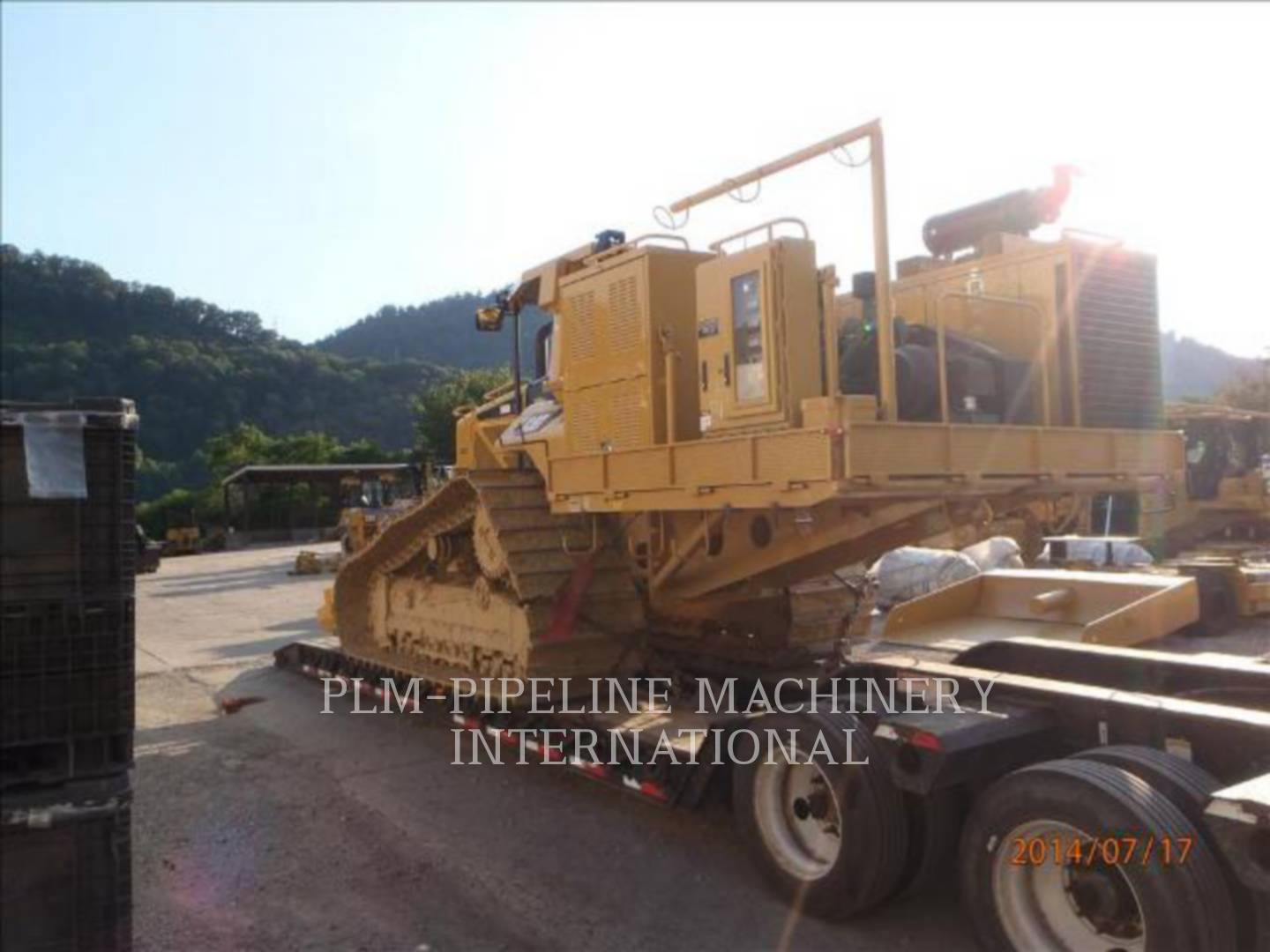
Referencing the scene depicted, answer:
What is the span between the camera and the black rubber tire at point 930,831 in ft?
13.1

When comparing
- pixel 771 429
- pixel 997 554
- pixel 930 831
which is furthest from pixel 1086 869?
pixel 997 554

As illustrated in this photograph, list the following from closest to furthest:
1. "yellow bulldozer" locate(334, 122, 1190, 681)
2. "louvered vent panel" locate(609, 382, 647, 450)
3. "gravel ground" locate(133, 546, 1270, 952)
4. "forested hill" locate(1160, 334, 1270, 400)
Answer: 1. "gravel ground" locate(133, 546, 1270, 952)
2. "yellow bulldozer" locate(334, 122, 1190, 681)
3. "louvered vent panel" locate(609, 382, 647, 450)
4. "forested hill" locate(1160, 334, 1270, 400)

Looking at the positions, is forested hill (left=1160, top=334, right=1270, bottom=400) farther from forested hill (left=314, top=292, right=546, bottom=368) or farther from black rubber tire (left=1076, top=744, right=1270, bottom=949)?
black rubber tire (left=1076, top=744, right=1270, bottom=949)

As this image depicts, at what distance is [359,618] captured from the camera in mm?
9336

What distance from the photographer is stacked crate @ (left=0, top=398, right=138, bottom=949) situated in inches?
112

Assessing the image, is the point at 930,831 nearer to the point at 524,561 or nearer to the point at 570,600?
the point at 570,600

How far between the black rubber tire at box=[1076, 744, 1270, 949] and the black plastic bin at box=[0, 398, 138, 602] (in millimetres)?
3239

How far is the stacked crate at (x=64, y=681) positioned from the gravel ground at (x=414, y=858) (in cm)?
145

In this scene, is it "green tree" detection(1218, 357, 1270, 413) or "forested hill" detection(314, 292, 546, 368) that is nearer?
"green tree" detection(1218, 357, 1270, 413)

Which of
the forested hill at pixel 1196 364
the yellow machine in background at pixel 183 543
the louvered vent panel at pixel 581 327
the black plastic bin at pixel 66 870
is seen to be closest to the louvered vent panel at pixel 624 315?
the louvered vent panel at pixel 581 327

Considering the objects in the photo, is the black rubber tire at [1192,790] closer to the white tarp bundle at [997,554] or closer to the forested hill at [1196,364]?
the white tarp bundle at [997,554]

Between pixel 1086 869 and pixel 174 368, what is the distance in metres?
87.5

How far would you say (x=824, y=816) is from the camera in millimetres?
4355
